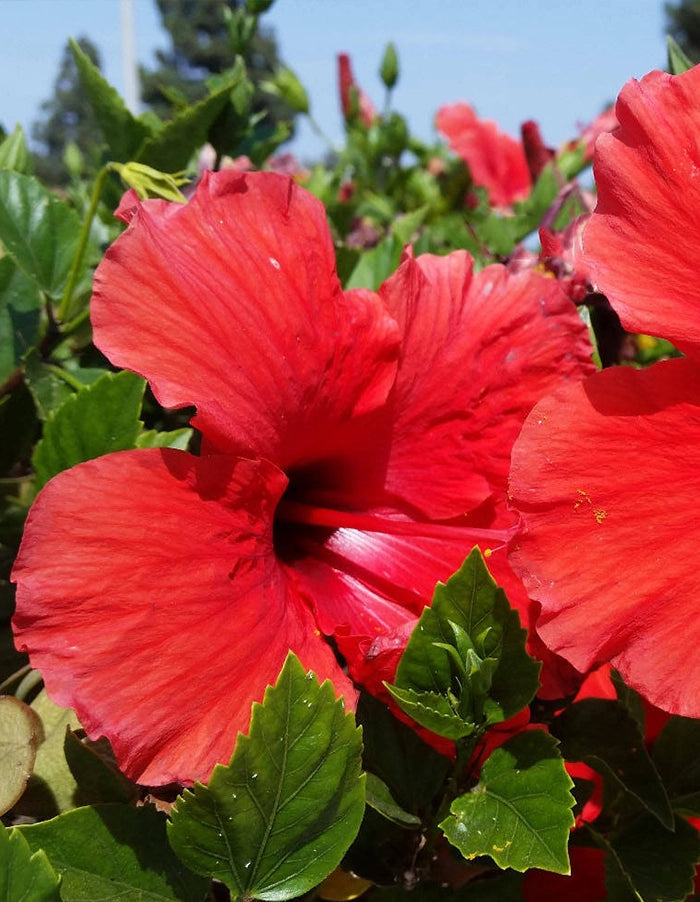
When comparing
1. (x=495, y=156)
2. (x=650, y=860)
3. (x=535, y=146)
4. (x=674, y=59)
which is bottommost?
(x=650, y=860)

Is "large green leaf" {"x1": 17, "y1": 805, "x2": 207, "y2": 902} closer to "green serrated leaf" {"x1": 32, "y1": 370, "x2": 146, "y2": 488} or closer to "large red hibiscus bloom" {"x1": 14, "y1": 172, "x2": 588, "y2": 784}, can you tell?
"large red hibiscus bloom" {"x1": 14, "y1": 172, "x2": 588, "y2": 784}

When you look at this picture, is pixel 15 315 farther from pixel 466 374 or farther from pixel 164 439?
pixel 466 374

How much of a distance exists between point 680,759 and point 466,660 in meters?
0.27

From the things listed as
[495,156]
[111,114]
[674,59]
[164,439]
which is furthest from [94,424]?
[495,156]

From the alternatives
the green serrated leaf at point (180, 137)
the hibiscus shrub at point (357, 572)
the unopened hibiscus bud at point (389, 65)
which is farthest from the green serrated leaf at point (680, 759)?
the unopened hibiscus bud at point (389, 65)

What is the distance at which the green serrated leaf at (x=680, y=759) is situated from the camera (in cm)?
77

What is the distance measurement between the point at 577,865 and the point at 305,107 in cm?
225

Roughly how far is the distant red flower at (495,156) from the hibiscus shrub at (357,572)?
1.85 meters

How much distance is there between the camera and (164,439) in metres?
0.84

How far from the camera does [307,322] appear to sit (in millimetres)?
738

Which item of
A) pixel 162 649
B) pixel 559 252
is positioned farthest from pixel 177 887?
pixel 559 252

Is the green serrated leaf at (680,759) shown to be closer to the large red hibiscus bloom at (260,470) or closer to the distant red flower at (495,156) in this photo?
the large red hibiscus bloom at (260,470)


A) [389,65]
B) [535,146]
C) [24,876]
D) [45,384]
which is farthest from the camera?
[389,65]

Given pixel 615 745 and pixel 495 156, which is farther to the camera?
pixel 495 156
